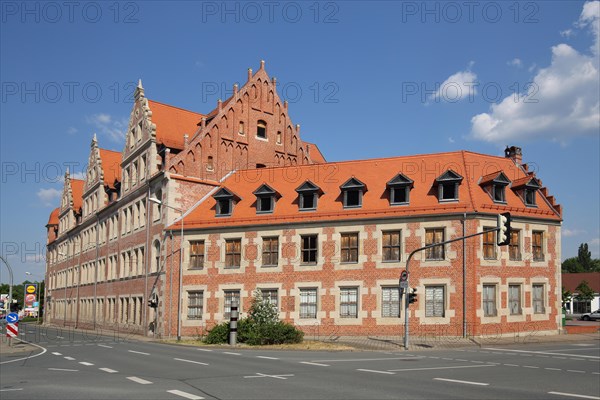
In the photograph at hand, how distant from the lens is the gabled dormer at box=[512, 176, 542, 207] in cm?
3897

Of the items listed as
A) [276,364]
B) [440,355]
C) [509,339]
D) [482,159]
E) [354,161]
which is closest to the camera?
[276,364]

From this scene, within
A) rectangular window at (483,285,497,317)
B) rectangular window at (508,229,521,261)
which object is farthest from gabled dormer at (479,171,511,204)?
rectangular window at (483,285,497,317)

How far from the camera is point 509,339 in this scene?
3519 cm

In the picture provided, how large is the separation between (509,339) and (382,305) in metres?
7.55

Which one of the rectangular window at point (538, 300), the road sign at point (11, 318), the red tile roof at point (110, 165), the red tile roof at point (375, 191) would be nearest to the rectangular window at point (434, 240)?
the red tile roof at point (375, 191)

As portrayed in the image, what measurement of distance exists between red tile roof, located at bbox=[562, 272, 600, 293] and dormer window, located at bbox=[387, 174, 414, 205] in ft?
237

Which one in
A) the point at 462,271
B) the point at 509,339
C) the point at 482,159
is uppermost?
the point at 482,159

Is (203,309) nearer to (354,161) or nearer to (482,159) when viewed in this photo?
(354,161)

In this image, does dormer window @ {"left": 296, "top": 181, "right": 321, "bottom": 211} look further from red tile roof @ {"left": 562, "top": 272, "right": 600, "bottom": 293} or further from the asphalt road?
red tile roof @ {"left": 562, "top": 272, "right": 600, "bottom": 293}

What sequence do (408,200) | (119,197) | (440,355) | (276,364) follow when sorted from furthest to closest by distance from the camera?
(119,197)
(408,200)
(440,355)
(276,364)

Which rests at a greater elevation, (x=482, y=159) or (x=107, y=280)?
(x=482, y=159)

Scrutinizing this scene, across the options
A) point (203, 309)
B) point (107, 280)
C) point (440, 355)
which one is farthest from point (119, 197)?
point (440, 355)

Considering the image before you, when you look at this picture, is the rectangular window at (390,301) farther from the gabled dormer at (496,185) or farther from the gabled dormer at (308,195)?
the gabled dormer at (496,185)

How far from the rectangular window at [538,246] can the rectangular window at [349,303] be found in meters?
11.6
